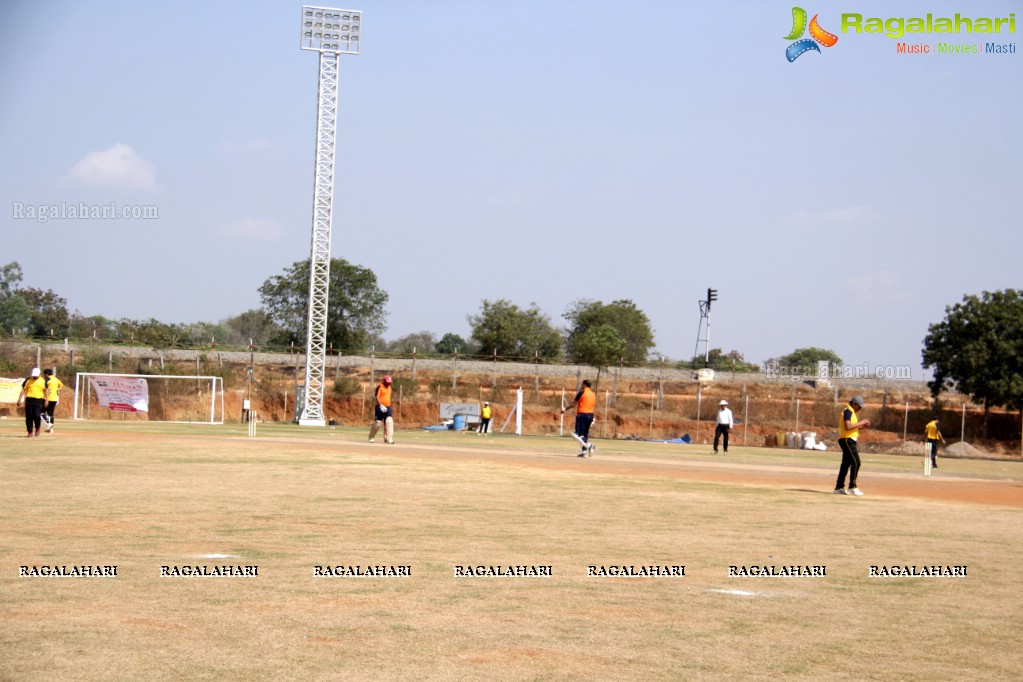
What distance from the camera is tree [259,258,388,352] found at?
97.1 meters

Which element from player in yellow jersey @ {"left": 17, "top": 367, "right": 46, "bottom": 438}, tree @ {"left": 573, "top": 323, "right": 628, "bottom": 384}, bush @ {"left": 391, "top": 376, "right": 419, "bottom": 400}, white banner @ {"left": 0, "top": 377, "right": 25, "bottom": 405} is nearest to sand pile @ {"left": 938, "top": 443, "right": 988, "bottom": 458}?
tree @ {"left": 573, "top": 323, "right": 628, "bottom": 384}

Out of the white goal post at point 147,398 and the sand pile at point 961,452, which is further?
the sand pile at point 961,452

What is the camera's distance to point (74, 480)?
16.2m

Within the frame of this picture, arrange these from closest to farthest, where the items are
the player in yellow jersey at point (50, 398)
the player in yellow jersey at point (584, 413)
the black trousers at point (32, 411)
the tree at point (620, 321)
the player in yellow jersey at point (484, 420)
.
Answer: the player in yellow jersey at point (584, 413) → the black trousers at point (32, 411) → the player in yellow jersey at point (50, 398) → the player in yellow jersey at point (484, 420) → the tree at point (620, 321)

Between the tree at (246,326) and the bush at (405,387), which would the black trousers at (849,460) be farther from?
the tree at (246,326)

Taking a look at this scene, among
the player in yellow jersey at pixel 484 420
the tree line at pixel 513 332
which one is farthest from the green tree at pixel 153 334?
the player in yellow jersey at pixel 484 420

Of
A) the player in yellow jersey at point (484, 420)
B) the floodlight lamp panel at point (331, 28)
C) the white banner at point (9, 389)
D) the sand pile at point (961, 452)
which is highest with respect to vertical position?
the floodlight lamp panel at point (331, 28)

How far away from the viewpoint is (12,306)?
97.0 m

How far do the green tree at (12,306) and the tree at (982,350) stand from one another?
68.4 meters

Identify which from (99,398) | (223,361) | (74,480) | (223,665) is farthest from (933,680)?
(223,361)

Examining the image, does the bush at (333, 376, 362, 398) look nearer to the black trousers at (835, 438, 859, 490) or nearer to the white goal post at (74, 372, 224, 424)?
the white goal post at (74, 372, 224, 424)

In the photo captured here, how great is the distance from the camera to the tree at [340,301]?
97.1 m

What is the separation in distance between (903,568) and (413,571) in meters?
4.42

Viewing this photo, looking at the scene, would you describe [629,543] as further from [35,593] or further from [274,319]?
[274,319]
